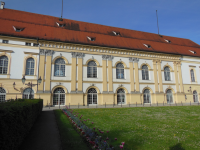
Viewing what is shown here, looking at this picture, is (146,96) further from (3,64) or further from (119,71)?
(3,64)

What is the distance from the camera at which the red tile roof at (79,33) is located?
23875 millimetres

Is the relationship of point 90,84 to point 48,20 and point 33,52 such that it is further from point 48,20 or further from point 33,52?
point 48,20

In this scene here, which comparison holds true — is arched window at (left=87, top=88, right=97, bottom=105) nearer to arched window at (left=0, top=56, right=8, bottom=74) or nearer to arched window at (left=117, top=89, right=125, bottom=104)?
arched window at (left=117, top=89, right=125, bottom=104)

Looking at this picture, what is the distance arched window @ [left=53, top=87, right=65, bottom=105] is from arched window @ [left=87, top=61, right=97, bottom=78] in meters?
5.12

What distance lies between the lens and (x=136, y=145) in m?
5.68

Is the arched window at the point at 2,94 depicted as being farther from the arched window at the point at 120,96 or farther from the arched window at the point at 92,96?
the arched window at the point at 120,96

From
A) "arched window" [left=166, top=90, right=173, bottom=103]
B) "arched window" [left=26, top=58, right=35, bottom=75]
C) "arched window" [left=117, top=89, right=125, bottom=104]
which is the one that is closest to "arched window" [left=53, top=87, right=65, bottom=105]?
"arched window" [left=26, top=58, right=35, bottom=75]

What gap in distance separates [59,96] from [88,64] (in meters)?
7.16

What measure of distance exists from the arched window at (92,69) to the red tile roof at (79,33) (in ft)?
11.4

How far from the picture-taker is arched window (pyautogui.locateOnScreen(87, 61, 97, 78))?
1004 inches

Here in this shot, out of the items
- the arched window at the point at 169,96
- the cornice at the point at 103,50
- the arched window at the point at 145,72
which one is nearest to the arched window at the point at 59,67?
the cornice at the point at 103,50

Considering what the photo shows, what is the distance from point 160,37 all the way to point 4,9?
3343 cm

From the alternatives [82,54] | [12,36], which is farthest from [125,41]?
[12,36]

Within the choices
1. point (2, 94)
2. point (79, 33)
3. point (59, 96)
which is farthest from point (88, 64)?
point (2, 94)
